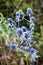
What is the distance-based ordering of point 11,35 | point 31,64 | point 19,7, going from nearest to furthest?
1. point 31,64
2. point 11,35
3. point 19,7

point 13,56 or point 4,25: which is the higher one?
point 4,25

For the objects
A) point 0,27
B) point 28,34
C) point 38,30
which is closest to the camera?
point 28,34

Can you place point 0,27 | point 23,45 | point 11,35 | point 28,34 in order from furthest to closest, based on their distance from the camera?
1. point 11,35
2. point 0,27
3. point 23,45
4. point 28,34

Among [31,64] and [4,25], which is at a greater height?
[4,25]

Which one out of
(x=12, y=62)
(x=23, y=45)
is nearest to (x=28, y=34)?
(x=23, y=45)

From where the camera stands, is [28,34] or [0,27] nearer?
[28,34]

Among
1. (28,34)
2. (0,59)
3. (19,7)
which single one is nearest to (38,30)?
(19,7)

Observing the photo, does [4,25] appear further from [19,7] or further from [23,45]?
[19,7]

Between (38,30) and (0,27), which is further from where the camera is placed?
(38,30)

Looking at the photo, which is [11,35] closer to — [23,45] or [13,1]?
[23,45]
